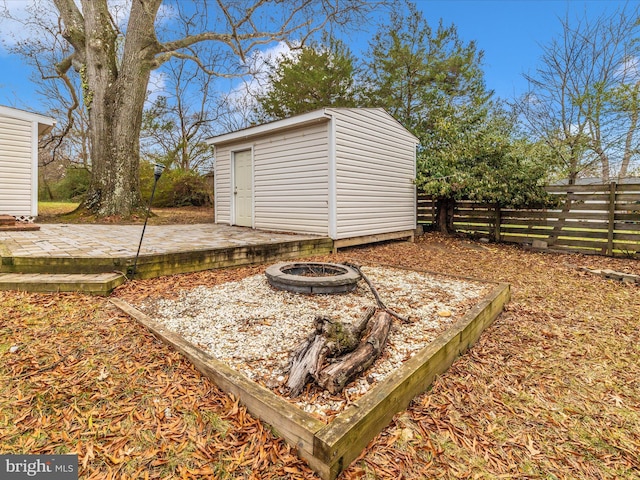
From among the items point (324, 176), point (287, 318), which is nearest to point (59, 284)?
point (287, 318)

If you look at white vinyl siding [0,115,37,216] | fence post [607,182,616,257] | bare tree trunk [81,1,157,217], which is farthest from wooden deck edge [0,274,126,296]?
fence post [607,182,616,257]

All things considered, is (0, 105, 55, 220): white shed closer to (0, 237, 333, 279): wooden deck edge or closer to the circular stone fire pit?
(0, 237, 333, 279): wooden deck edge

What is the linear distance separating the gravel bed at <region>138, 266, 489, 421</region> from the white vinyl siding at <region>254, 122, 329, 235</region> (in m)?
2.80

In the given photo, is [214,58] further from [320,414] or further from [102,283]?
[320,414]

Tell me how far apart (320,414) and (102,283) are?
8.94 ft

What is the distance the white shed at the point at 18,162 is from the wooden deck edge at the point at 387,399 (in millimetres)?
9191

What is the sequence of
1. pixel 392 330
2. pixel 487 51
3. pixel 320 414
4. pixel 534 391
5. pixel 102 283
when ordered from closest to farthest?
pixel 320 414
pixel 534 391
pixel 392 330
pixel 102 283
pixel 487 51

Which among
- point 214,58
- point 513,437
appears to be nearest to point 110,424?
point 513,437

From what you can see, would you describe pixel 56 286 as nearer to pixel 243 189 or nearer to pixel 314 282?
pixel 314 282

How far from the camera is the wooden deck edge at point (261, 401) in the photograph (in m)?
1.48

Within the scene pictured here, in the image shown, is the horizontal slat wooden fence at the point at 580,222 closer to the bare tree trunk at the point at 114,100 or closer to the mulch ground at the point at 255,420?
the mulch ground at the point at 255,420

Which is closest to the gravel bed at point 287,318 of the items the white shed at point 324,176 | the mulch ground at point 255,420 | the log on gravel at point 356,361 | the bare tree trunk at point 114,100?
the log on gravel at point 356,361

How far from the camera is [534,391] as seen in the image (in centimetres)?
220

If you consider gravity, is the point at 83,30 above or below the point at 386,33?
below
